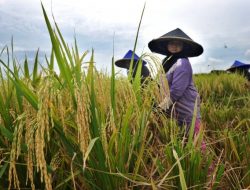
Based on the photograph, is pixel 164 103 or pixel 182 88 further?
pixel 182 88

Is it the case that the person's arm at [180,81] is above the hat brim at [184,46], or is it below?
below

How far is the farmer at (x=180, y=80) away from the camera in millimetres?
3928

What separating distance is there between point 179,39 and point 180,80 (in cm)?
68

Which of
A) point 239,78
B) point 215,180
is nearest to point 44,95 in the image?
point 215,180

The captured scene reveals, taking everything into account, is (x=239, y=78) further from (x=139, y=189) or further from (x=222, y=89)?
(x=139, y=189)

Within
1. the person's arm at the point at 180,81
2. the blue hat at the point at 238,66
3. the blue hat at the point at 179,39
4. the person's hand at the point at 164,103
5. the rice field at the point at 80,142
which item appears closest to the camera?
the rice field at the point at 80,142

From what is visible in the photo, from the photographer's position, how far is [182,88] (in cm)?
392

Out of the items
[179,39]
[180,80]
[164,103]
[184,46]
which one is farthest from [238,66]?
[164,103]

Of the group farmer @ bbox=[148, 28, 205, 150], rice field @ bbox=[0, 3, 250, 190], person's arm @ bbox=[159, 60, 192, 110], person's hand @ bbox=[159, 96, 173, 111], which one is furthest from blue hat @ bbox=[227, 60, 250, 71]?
rice field @ bbox=[0, 3, 250, 190]

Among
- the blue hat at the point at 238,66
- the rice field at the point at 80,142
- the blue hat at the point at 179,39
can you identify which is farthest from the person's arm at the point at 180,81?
the blue hat at the point at 238,66

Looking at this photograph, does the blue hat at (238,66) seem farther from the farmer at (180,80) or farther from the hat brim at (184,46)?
the farmer at (180,80)

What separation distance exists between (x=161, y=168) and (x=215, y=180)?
12.6 inches

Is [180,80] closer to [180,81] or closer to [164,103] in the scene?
[180,81]

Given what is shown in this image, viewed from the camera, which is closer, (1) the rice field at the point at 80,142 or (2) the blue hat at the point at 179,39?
(1) the rice field at the point at 80,142
